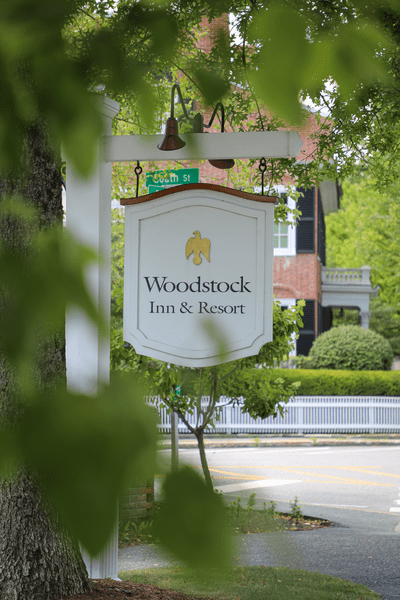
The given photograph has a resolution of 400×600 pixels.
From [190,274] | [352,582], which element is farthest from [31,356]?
[352,582]

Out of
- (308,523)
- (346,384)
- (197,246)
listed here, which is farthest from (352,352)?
(197,246)

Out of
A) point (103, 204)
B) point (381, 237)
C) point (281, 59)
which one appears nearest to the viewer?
point (281, 59)

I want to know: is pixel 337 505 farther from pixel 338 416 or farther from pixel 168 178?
pixel 338 416

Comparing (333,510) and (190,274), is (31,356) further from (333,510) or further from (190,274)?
(333,510)

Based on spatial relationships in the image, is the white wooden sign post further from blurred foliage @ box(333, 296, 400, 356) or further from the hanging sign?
blurred foliage @ box(333, 296, 400, 356)

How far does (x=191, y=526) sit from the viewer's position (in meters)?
0.59

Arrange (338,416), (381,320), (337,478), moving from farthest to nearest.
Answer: (381,320) < (338,416) < (337,478)

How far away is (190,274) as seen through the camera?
3.09 m

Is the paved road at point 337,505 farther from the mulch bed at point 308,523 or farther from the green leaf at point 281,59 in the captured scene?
the green leaf at point 281,59

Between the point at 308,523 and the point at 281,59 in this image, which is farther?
the point at 308,523

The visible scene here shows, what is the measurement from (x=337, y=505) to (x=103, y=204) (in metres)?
6.11

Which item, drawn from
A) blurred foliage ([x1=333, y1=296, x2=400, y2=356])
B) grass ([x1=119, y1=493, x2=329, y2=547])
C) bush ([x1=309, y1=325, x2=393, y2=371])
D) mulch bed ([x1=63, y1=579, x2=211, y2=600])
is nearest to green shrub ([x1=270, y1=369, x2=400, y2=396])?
bush ([x1=309, y1=325, x2=393, y2=371])

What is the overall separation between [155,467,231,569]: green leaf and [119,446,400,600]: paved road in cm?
2

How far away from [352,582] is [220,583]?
450cm
